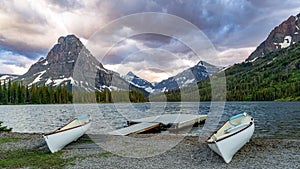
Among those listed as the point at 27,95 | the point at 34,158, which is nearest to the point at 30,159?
the point at 34,158

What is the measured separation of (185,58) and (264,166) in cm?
838

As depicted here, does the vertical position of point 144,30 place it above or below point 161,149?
above

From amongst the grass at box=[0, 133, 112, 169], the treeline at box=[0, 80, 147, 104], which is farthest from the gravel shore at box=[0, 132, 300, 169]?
the treeline at box=[0, 80, 147, 104]

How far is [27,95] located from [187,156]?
14560 cm

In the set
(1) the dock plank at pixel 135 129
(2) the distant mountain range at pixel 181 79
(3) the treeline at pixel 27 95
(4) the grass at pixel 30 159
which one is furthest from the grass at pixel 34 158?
→ (3) the treeline at pixel 27 95

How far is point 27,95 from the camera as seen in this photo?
14462 centimetres

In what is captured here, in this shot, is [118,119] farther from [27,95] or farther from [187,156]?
[27,95]

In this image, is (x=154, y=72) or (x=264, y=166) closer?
(x=264, y=166)

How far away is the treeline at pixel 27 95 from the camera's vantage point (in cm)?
13725

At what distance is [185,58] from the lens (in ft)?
60.0

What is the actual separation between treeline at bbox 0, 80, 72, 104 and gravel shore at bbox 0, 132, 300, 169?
133 m

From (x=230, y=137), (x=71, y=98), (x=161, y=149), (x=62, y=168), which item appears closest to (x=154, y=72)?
(x=161, y=149)

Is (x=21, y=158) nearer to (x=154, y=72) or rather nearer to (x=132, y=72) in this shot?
(x=132, y=72)

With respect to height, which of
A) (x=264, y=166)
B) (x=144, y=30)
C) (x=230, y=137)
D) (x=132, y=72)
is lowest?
(x=264, y=166)
